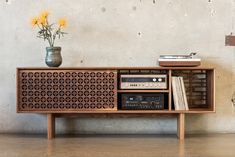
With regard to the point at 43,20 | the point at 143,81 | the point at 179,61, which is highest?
the point at 43,20

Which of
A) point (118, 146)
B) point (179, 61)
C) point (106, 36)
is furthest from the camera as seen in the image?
point (106, 36)

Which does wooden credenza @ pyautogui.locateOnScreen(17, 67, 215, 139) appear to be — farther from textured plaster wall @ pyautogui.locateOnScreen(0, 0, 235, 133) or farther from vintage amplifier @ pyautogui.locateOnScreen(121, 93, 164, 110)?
textured plaster wall @ pyautogui.locateOnScreen(0, 0, 235, 133)

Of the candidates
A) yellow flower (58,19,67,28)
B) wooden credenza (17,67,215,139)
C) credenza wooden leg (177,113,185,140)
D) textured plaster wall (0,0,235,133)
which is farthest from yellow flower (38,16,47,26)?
credenza wooden leg (177,113,185,140)

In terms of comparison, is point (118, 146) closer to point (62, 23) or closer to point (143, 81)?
point (143, 81)

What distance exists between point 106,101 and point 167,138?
1.89 ft

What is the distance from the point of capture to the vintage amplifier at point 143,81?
2.83m

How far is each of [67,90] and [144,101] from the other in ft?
1.96

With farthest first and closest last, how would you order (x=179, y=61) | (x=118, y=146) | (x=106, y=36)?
(x=106, y=36)
(x=179, y=61)
(x=118, y=146)

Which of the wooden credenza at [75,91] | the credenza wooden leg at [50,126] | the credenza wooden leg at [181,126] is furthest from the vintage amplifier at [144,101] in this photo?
the credenza wooden leg at [50,126]

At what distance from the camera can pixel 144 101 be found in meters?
2.83

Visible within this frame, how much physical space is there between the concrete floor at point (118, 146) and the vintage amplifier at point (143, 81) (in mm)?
414

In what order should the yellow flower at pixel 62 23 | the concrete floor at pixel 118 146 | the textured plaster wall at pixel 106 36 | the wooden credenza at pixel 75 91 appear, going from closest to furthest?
the concrete floor at pixel 118 146
the wooden credenza at pixel 75 91
the yellow flower at pixel 62 23
the textured plaster wall at pixel 106 36

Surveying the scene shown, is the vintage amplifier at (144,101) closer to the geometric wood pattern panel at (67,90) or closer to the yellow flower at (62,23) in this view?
the geometric wood pattern panel at (67,90)

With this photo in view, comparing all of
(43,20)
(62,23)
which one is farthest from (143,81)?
(43,20)
